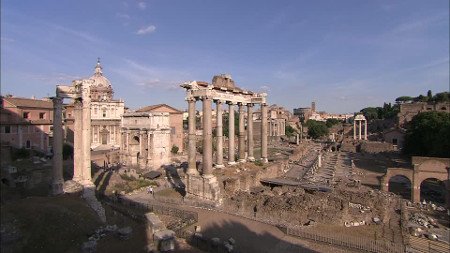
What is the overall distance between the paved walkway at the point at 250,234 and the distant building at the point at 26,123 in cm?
2926

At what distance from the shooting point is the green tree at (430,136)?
34.7 meters

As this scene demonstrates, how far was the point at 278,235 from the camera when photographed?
14.3 meters

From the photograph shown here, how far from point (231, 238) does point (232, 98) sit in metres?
12.5

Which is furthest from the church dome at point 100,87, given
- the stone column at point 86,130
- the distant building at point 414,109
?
the distant building at point 414,109

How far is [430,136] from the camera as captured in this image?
38281 mm

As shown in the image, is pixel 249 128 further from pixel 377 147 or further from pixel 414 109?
pixel 414 109

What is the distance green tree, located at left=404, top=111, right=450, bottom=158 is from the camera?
34.7 m

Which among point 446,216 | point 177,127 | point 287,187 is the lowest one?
point 446,216

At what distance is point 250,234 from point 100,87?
147ft

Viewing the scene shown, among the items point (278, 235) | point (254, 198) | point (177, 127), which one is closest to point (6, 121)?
point (177, 127)

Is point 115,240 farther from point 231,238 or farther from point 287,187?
point 287,187

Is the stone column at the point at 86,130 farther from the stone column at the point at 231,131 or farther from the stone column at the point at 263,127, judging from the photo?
the stone column at the point at 263,127

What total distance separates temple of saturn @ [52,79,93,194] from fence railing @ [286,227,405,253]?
1193 cm

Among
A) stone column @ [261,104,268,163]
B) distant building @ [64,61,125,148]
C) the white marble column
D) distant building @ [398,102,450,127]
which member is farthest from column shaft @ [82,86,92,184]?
distant building @ [398,102,450,127]
